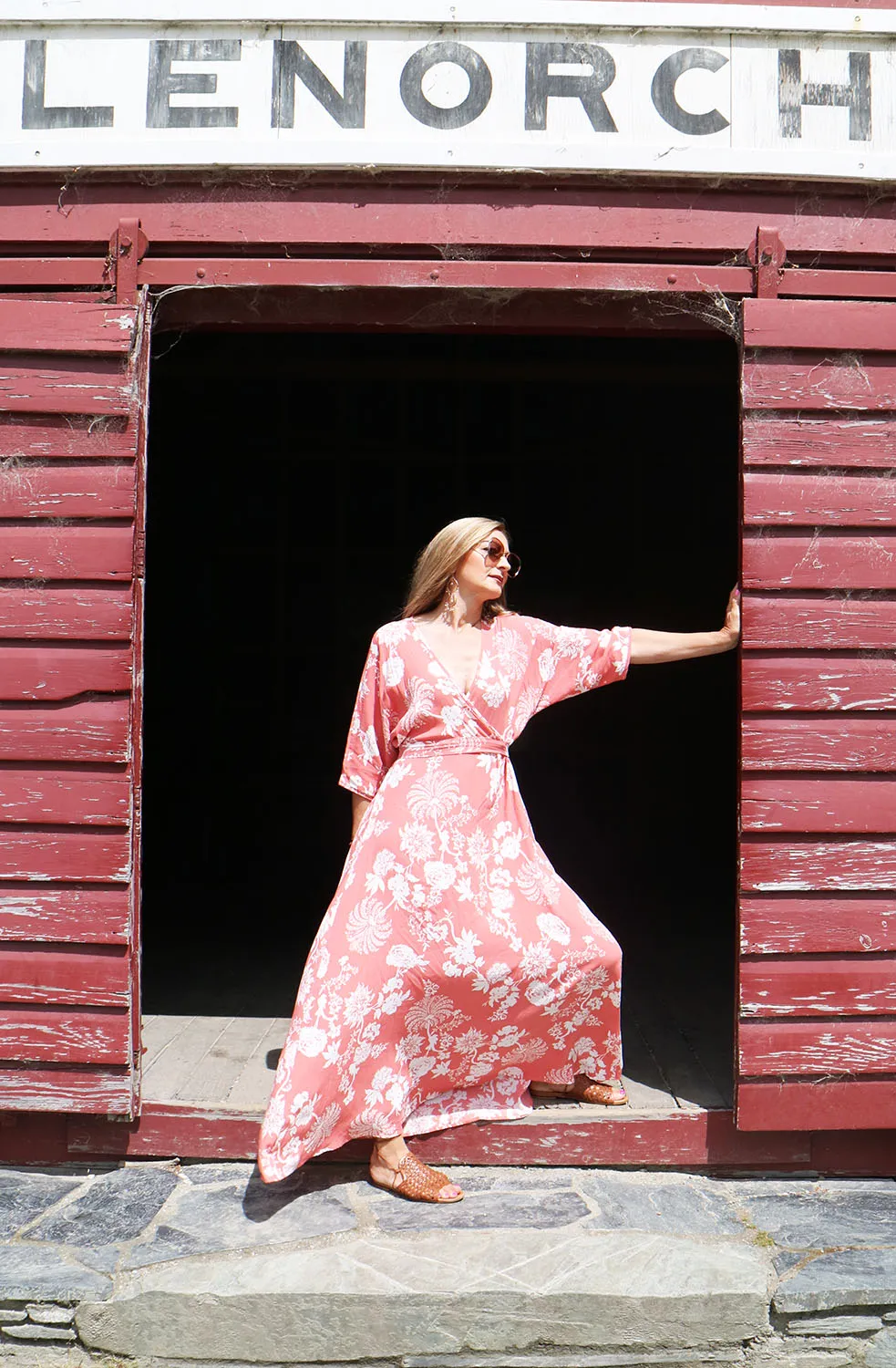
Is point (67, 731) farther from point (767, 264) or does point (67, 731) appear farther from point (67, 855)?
point (767, 264)

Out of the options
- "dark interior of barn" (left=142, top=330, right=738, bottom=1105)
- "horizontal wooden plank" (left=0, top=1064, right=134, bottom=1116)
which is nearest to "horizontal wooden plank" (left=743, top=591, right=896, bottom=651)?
"horizontal wooden plank" (left=0, top=1064, right=134, bottom=1116)

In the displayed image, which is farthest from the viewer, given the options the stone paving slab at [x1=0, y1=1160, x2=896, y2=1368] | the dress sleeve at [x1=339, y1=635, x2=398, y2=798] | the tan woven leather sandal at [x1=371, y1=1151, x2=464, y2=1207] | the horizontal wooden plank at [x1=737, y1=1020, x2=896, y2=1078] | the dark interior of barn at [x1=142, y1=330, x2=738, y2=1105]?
the dark interior of barn at [x1=142, y1=330, x2=738, y2=1105]

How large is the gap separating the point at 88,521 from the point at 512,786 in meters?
1.56

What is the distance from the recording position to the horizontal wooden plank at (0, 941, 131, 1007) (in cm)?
324

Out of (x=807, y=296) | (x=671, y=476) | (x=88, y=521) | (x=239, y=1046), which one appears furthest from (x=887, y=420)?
(x=671, y=476)

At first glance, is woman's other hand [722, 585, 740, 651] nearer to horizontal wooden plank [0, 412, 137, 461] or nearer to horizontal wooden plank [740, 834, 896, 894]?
horizontal wooden plank [740, 834, 896, 894]

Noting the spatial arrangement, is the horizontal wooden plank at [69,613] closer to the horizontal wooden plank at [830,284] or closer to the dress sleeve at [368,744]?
the dress sleeve at [368,744]

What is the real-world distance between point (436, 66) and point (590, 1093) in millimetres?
3279

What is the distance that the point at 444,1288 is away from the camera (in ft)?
8.72

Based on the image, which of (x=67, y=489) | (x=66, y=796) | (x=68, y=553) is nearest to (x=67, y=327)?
(x=67, y=489)

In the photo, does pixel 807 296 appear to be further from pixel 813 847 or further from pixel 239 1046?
pixel 239 1046

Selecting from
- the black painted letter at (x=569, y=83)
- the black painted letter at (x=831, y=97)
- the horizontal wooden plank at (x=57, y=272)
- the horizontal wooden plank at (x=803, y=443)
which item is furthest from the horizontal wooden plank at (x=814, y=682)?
the horizontal wooden plank at (x=57, y=272)

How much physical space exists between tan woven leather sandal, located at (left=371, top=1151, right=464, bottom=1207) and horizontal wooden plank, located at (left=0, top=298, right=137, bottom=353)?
2.61 meters

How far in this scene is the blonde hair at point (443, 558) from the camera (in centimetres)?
328
